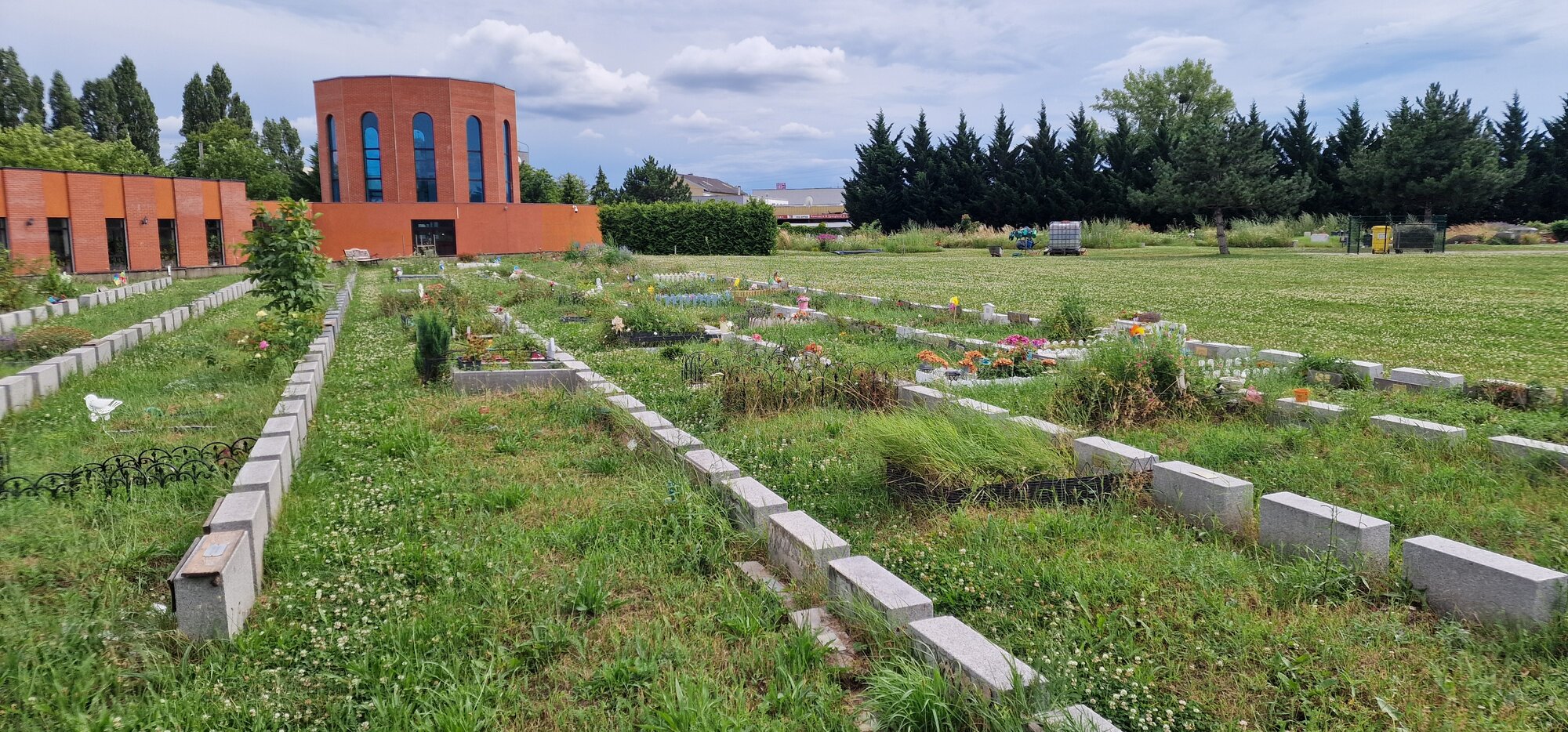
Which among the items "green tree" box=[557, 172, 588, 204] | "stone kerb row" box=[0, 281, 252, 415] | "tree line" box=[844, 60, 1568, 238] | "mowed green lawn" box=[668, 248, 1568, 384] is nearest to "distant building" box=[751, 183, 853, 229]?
"green tree" box=[557, 172, 588, 204]

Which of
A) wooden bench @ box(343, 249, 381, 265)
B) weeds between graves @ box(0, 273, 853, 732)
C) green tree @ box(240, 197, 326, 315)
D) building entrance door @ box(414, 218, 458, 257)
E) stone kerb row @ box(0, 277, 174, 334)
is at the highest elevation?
building entrance door @ box(414, 218, 458, 257)

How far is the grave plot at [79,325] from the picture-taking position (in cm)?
971

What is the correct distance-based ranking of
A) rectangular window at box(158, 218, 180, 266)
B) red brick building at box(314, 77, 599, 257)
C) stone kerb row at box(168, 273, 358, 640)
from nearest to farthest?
stone kerb row at box(168, 273, 358, 640) → rectangular window at box(158, 218, 180, 266) → red brick building at box(314, 77, 599, 257)

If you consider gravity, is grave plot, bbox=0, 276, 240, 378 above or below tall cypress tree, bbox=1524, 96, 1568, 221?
below

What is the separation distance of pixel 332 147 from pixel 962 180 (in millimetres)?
31748

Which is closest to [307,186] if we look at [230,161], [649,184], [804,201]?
[230,161]

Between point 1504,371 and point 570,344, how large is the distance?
8.63m

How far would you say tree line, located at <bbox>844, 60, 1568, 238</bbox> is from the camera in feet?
97.9

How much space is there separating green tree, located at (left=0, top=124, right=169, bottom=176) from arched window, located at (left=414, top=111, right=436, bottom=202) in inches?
437

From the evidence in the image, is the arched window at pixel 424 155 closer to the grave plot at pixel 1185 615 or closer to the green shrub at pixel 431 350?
the green shrub at pixel 431 350

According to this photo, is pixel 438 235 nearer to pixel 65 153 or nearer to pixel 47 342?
pixel 65 153

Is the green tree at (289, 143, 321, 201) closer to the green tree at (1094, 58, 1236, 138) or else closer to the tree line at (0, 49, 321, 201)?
the tree line at (0, 49, 321, 201)

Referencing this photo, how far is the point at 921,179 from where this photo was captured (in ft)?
157

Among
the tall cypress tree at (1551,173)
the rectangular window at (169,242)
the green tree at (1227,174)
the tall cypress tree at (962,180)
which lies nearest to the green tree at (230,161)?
the rectangular window at (169,242)
